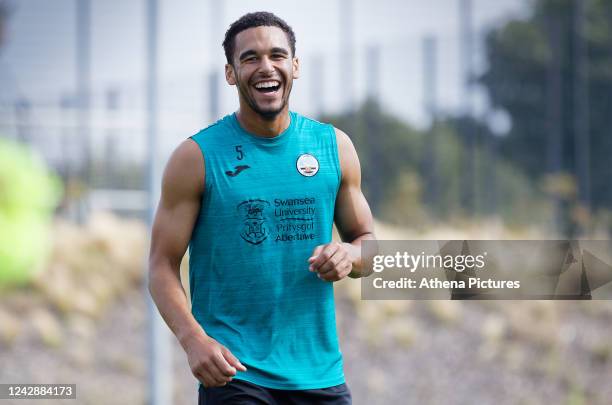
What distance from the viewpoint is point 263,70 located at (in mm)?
3553

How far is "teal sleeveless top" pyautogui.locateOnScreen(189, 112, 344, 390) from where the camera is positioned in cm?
353

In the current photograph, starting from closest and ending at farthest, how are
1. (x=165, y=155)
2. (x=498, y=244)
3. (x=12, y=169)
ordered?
(x=498, y=244)
(x=12, y=169)
(x=165, y=155)

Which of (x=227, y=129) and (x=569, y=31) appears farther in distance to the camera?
(x=569, y=31)

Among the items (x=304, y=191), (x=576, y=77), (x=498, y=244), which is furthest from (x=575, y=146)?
(x=304, y=191)

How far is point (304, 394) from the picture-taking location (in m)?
3.55

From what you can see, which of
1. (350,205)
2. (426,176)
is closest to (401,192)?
(426,176)

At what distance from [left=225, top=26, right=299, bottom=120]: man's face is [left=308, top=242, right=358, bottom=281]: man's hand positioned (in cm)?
62

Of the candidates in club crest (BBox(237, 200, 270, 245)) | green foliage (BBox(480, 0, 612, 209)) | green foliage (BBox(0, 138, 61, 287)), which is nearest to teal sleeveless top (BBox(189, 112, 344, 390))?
club crest (BBox(237, 200, 270, 245))

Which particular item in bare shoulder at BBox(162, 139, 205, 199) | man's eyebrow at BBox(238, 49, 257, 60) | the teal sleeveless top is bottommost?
the teal sleeveless top

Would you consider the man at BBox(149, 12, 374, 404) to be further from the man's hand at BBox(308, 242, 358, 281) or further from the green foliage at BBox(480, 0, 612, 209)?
the green foliage at BBox(480, 0, 612, 209)

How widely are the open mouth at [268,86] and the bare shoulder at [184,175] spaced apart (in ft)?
1.15

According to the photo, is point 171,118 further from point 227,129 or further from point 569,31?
point 227,129

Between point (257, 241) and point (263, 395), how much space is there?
0.59 metres

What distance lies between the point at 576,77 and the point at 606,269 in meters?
3.94
